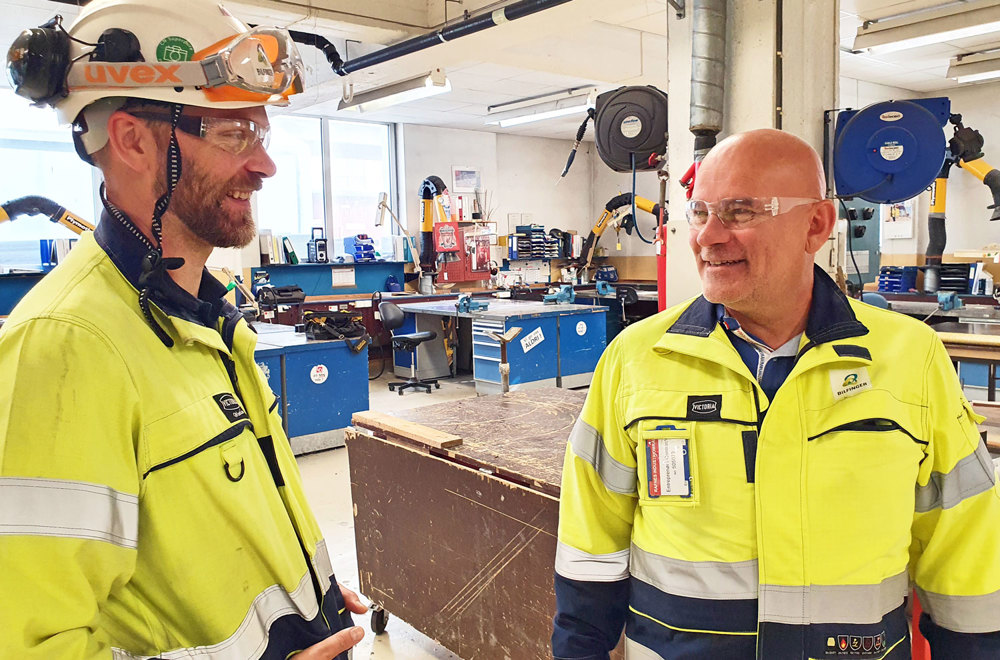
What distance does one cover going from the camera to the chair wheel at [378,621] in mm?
2795

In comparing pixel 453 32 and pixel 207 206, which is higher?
pixel 453 32

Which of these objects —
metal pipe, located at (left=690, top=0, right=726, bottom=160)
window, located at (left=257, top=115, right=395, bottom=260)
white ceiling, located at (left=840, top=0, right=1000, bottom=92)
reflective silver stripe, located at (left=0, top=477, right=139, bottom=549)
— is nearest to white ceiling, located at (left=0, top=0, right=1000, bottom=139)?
white ceiling, located at (left=840, top=0, right=1000, bottom=92)

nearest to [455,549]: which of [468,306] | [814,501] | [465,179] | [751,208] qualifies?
[814,501]

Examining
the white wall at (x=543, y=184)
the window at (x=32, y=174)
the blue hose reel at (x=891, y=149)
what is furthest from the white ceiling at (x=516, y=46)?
the white wall at (x=543, y=184)

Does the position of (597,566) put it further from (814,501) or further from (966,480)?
(966,480)

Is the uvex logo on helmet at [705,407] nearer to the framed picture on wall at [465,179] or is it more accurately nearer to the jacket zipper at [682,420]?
the jacket zipper at [682,420]

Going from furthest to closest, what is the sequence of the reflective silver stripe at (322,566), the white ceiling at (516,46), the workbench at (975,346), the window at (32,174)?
the window at (32,174)
the white ceiling at (516,46)
the workbench at (975,346)
the reflective silver stripe at (322,566)

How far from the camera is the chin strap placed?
994 mm

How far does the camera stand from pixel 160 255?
104 centimetres

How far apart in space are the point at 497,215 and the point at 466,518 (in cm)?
847

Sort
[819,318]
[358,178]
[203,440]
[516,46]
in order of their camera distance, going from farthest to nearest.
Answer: [358,178] → [516,46] → [819,318] → [203,440]

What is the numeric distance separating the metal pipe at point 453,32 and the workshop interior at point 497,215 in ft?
0.06

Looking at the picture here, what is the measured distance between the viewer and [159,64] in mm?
1051

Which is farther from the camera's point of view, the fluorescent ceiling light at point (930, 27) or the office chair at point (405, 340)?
the office chair at point (405, 340)
